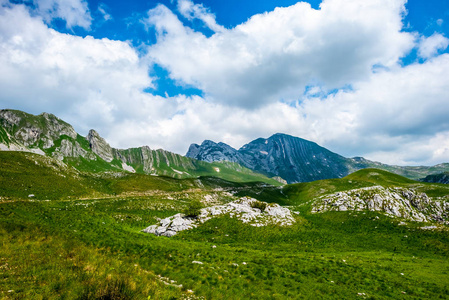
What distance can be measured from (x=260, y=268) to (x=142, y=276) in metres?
12.1

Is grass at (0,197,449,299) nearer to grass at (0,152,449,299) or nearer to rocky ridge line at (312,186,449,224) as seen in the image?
grass at (0,152,449,299)

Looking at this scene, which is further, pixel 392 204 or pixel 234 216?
pixel 392 204

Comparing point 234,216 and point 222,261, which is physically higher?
point 222,261

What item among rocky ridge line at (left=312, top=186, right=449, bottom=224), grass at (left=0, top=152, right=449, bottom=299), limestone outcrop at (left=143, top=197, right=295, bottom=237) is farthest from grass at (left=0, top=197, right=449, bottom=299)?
rocky ridge line at (left=312, top=186, right=449, bottom=224)

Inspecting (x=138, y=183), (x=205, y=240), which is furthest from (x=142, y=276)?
(x=138, y=183)

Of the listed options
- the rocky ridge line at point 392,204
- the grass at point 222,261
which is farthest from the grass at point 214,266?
the rocky ridge line at point 392,204

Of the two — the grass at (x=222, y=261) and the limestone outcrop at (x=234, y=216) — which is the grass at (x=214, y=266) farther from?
the limestone outcrop at (x=234, y=216)

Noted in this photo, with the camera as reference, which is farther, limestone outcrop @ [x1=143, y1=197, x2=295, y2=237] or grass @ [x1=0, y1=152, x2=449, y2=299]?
limestone outcrop @ [x1=143, y1=197, x2=295, y2=237]

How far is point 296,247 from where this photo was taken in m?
34.5

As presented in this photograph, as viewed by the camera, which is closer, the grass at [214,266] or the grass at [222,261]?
the grass at [214,266]

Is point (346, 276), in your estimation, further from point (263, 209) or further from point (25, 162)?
point (25, 162)

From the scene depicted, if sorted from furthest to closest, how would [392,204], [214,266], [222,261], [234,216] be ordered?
1. [392,204]
2. [234,216]
3. [222,261]
4. [214,266]

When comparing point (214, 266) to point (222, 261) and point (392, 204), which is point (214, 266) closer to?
point (222, 261)

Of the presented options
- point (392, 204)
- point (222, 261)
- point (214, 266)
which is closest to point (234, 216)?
point (222, 261)
